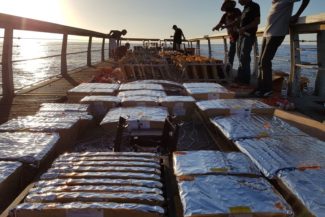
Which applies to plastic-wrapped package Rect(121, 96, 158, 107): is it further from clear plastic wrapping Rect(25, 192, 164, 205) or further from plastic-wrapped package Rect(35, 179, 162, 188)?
clear plastic wrapping Rect(25, 192, 164, 205)

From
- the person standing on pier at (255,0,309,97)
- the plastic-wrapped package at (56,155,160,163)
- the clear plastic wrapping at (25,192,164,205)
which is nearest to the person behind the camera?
the clear plastic wrapping at (25,192,164,205)

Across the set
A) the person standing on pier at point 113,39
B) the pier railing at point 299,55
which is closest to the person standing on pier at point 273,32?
the pier railing at point 299,55

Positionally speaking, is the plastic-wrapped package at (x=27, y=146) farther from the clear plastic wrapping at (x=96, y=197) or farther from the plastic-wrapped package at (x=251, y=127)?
the plastic-wrapped package at (x=251, y=127)

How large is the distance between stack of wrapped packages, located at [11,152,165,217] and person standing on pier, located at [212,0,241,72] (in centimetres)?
615

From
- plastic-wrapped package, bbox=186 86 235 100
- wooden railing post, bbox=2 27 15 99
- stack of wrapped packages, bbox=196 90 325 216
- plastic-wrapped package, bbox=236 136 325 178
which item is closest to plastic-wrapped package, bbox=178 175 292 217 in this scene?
stack of wrapped packages, bbox=196 90 325 216

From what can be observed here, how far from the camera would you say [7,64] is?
17.1 feet

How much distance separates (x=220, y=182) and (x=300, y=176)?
17.6 inches

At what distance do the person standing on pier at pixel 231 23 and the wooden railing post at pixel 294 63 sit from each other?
234 centimetres

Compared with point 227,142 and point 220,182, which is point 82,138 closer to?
point 227,142

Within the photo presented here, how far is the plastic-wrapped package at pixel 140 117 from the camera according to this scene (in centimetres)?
328

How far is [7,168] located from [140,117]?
4.53 ft

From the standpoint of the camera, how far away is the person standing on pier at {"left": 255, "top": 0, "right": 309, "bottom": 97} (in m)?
5.46

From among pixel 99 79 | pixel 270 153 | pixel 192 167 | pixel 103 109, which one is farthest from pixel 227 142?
pixel 99 79

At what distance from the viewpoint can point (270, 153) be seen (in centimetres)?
246
